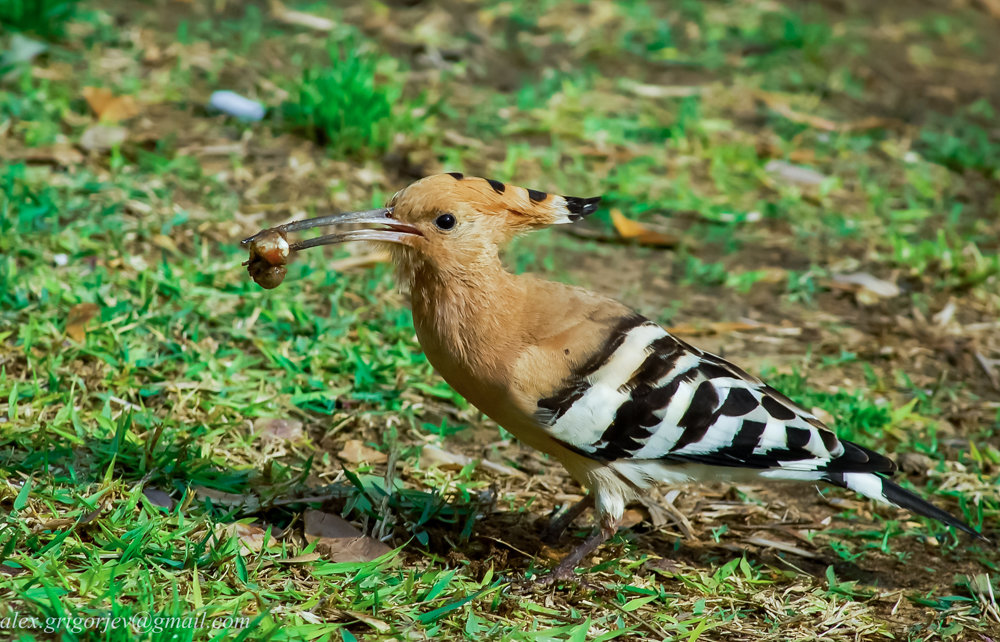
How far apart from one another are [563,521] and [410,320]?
45.2 inches

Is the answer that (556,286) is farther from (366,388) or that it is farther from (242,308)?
(242,308)

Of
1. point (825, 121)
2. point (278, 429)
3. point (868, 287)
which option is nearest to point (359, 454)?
point (278, 429)

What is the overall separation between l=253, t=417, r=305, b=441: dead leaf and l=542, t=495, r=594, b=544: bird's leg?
2.74 feet

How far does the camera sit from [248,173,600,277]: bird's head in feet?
9.37

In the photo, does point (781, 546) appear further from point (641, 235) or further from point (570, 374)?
point (641, 235)

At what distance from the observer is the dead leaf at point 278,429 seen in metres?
3.34

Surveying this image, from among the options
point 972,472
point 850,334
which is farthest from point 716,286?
point 972,472

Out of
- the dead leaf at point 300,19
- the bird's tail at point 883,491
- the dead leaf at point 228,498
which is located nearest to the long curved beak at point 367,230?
the dead leaf at point 228,498

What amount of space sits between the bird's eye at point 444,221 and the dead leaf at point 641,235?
216 centimetres

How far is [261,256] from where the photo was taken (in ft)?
9.80

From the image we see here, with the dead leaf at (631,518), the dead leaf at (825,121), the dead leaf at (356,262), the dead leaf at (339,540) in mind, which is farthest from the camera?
the dead leaf at (825,121)

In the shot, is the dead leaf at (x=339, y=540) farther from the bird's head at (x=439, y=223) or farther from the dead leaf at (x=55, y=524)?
the bird's head at (x=439, y=223)

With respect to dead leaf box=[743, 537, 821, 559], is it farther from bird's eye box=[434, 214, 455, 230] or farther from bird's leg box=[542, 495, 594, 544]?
bird's eye box=[434, 214, 455, 230]

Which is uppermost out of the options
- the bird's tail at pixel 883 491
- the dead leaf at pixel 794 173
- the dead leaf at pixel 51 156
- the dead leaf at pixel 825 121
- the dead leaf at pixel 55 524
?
the dead leaf at pixel 825 121
